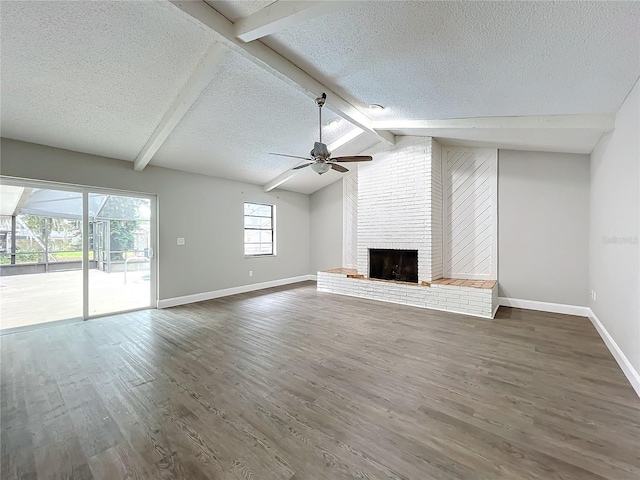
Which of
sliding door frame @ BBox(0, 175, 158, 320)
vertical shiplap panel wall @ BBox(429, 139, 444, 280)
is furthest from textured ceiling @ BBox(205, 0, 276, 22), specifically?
vertical shiplap panel wall @ BBox(429, 139, 444, 280)

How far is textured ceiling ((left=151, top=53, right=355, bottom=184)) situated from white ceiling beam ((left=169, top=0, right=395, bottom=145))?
0.99 ft

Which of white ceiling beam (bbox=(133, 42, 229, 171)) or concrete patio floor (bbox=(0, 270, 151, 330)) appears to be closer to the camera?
white ceiling beam (bbox=(133, 42, 229, 171))

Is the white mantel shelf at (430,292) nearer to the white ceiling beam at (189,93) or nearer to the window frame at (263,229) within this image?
the window frame at (263,229)

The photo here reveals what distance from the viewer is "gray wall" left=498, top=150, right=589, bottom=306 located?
15.1 feet

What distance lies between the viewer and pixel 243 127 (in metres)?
4.35

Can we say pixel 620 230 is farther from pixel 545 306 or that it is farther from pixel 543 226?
pixel 545 306

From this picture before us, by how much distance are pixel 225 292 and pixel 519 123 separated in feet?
20.4

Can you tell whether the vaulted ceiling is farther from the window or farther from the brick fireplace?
the window

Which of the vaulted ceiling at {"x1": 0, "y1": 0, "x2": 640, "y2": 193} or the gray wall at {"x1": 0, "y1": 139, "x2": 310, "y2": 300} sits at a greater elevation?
the vaulted ceiling at {"x1": 0, "y1": 0, "x2": 640, "y2": 193}

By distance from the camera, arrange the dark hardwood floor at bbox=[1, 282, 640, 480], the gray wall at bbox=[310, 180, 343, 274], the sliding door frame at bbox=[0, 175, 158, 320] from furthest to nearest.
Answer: the gray wall at bbox=[310, 180, 343, 274], the sliding door frame at bbox=[0, 175, 158, 320], the dark hardwood floor at bbox=[1, 282, 640, 480]

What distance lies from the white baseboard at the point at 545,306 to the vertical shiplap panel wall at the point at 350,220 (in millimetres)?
3368

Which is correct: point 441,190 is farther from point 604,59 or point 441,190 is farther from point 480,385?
point 480,385

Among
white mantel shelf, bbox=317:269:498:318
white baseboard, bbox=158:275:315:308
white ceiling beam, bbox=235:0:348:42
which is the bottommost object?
white baseboard, bbox=158:275:315:308

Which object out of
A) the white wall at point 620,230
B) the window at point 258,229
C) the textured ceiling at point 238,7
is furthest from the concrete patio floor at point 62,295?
the white wall at point 620,230
